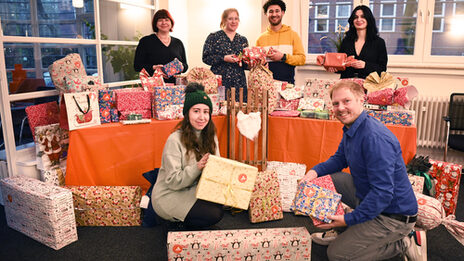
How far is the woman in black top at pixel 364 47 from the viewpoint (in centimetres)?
335

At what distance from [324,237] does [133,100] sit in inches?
71.9

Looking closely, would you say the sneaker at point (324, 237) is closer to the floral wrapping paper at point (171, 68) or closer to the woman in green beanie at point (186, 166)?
the woman in green beanie at point (186, 166)

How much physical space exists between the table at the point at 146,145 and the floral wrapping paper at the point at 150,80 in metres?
0.33

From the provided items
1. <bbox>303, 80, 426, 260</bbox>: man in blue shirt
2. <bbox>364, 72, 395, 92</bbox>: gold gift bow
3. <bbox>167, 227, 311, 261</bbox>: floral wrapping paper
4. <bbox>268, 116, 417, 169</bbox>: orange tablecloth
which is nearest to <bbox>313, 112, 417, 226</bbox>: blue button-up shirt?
<bbox>303, 80, 426, 260</bbox>: man in blue shirt

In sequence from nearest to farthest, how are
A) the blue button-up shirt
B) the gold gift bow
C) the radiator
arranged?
the blue button-up shirt < the gold gift bow < the radiator

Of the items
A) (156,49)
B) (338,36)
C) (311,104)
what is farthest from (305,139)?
(338,36)

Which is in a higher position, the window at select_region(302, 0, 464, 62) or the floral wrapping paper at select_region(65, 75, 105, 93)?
the window at select_region(302, 0, 464, 62)

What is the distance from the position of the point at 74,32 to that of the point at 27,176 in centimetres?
134

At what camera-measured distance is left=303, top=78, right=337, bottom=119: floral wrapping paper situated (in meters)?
3.32

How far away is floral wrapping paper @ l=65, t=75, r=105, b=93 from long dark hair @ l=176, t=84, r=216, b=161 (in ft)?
3.17

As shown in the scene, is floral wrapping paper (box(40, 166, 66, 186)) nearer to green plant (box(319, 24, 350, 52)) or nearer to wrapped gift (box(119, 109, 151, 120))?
wrapped gift (box(119, 109, 151, 120))

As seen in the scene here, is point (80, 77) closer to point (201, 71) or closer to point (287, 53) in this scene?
point (201, 71)

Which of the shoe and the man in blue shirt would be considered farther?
the shoe

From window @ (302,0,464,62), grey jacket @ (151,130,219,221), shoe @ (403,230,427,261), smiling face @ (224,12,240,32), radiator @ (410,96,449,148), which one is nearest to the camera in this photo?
shoe @ (403,230,427,261)
